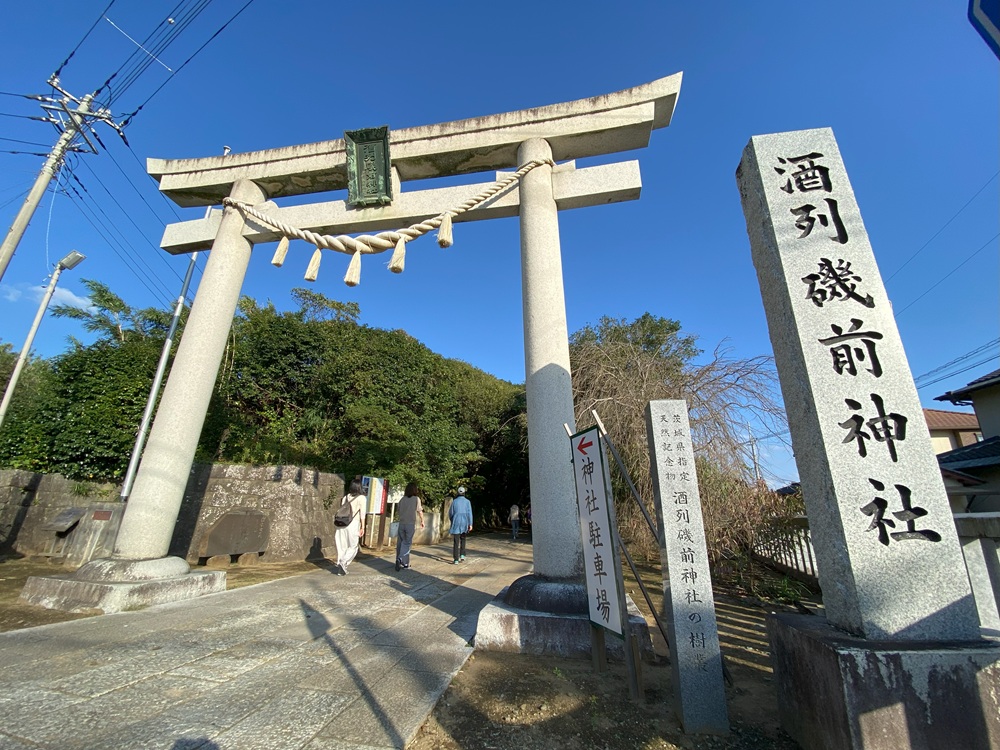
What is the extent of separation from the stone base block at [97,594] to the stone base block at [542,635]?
401 centimetres

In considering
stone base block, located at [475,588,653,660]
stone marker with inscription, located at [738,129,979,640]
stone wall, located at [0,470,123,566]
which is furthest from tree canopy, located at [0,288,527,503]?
stone marker with inscription, located at [738,129,979,640]

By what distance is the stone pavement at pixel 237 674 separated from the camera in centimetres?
224

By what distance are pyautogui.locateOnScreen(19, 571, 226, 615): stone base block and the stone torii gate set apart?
0.02m

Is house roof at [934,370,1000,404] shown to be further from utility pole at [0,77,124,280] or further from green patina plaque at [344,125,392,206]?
utility pole at [0,77,124,280]

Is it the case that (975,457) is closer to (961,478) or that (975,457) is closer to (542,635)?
(961,478)

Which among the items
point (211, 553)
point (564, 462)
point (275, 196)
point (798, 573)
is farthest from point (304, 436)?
point (798, 573)

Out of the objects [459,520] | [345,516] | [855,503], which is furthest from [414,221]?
[459,520]

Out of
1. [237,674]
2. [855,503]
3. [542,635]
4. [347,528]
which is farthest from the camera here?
[347,528]

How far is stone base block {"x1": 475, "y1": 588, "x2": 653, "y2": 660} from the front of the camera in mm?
3534

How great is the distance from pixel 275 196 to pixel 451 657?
7.46 metres

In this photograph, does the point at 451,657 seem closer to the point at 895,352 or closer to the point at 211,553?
the point at 895,352

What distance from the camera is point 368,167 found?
6.24m

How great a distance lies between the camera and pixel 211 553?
7.58 m

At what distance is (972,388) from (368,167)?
17.5 metres
